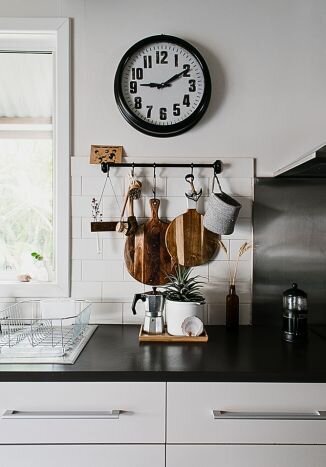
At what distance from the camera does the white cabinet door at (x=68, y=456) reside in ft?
4.19

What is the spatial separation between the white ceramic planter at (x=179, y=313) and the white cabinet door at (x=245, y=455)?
445mm

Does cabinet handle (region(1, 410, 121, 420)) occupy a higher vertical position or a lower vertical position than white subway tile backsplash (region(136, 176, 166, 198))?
lower

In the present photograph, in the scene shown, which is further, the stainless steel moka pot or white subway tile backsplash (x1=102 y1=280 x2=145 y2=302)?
white subway tile backsplash (x1=102 y1=280 x2=145 y2=302)

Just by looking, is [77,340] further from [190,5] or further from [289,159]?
[190,5]

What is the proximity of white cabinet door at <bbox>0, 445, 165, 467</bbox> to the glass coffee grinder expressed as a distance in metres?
0.72

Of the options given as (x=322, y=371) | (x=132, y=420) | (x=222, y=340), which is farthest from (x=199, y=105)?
(x=132, y=420)

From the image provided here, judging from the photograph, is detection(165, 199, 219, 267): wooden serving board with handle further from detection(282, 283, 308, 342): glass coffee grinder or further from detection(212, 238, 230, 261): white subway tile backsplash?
→ detection(282, 283, 308, 342): glass coffee grinder

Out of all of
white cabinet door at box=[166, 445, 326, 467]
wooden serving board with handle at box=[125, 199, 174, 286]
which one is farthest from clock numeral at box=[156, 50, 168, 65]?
white cabinet door at box=[166, 445, 326, 467]

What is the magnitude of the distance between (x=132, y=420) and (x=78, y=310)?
659 millimetres

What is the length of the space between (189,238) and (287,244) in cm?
44

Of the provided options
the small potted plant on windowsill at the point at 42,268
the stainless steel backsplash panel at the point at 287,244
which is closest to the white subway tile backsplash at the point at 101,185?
the small potted plant on windowsill at the point at 42,268

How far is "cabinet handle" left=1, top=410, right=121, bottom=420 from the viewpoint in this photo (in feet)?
4.14

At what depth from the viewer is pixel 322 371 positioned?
1.29 metres

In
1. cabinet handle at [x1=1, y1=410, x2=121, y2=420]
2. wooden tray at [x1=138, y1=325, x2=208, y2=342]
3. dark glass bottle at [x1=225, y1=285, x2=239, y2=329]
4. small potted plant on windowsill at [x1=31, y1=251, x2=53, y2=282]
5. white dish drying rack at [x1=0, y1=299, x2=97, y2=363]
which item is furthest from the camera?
small potted plant on windowsill at [x1=31, y1=251, x2=53, y2=282]
